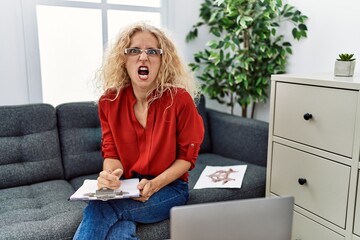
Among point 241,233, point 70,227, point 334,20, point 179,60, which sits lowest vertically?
point 70,227

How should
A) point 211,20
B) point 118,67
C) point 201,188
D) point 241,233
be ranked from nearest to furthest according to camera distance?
point 241,233
point 118,67
point 201,188
point 211,20

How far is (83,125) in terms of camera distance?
2.06 meters

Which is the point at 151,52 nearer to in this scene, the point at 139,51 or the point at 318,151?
the point at 139,51

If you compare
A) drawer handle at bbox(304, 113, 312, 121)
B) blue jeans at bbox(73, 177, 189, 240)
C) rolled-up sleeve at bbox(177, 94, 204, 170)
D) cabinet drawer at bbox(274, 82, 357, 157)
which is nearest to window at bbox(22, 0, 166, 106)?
rolled-up sleeve at bbox(177, 94, 204, 170)

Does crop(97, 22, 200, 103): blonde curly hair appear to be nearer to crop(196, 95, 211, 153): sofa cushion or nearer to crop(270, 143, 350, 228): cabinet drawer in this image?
crop(270, 143, 350, 228): cabinet drawer

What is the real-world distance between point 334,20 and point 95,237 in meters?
1.68

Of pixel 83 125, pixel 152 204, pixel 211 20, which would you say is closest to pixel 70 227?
pixel 152 204

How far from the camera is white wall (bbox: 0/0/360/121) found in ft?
6.19

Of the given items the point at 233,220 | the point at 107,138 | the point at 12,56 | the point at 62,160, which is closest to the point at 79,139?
the point at 62,160

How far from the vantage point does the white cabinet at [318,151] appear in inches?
52.1

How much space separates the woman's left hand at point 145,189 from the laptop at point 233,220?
0.60 meters

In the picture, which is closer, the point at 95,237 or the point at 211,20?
the point at 95,237

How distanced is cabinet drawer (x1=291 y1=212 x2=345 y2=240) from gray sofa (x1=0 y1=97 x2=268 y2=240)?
288 millimetres

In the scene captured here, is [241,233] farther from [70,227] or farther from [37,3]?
[37,3]
